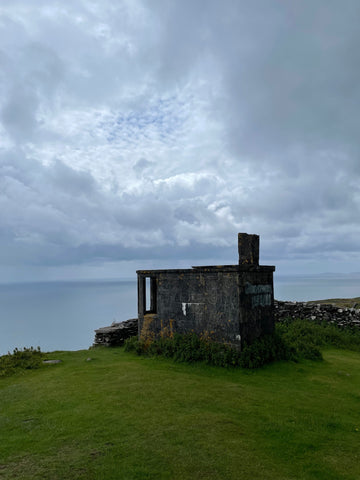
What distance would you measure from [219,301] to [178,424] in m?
5.96

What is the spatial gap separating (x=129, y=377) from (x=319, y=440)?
5.06 m

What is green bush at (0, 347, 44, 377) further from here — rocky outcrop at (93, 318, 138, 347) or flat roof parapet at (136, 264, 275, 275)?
flat roof parapet at (136, 264, 275, 275)

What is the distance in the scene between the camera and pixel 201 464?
454 cm

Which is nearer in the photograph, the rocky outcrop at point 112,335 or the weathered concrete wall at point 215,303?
the weathered concrete wall at point 215,303

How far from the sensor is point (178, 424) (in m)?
5.83

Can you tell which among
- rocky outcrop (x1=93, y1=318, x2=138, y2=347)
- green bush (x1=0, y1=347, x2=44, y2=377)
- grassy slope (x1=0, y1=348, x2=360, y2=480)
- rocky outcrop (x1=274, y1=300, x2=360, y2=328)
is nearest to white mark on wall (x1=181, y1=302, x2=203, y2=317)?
grassy slope (x1=0, y1=348, x2=360, y2=480)

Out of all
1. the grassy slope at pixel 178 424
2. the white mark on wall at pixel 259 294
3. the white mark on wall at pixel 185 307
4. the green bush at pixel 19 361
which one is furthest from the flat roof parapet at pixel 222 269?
the green bush at pixel 19 361

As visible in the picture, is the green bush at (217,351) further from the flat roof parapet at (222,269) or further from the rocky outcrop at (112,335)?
the rocky outcrop at (112,335)

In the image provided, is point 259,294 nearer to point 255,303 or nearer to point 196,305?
point 255,303

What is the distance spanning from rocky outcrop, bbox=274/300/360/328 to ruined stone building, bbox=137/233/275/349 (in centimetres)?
735

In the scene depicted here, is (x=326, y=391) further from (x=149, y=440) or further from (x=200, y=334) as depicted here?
(x=149, y=440)

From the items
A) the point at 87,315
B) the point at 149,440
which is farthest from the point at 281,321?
the point at 87,315

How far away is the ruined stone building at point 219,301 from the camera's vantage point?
11.2 meters

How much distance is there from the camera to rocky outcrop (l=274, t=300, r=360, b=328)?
1789 centimetres
